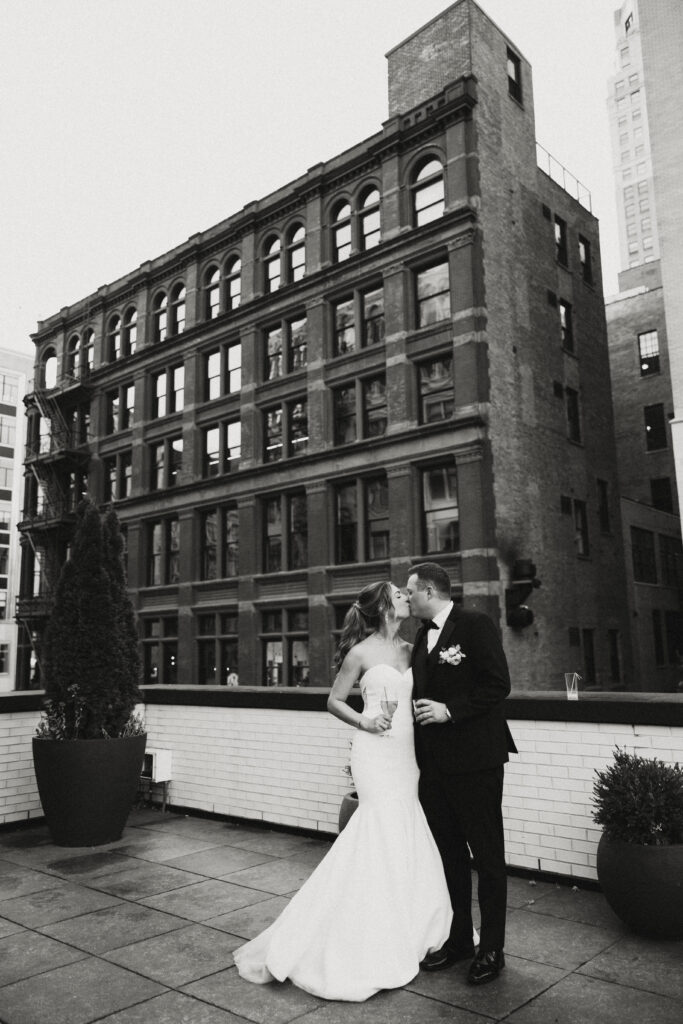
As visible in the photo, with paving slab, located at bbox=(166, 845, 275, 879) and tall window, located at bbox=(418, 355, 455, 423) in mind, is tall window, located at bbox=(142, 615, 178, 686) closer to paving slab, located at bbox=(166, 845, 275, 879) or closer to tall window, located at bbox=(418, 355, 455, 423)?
tall window, located at bbox=(418, 355, 455, 423)

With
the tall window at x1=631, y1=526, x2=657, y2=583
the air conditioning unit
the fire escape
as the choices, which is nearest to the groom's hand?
the air conditioning unit

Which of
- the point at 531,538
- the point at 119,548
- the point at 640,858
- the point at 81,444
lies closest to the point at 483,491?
the point at 531,538

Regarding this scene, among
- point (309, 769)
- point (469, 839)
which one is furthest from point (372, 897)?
point (309, 769)

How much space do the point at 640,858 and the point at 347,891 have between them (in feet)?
6.36

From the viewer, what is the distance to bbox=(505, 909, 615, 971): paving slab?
471cm

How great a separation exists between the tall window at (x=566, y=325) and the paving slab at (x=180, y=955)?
→ 26372 millimetres

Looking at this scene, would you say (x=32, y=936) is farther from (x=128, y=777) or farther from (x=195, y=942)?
(x=128, y=777)

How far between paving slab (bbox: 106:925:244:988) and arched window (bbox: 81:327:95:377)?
1364 inches

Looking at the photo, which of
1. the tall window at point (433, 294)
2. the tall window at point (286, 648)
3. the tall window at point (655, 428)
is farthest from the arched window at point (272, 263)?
the tall window at point (655, 428)

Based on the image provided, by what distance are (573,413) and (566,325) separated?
135 inches

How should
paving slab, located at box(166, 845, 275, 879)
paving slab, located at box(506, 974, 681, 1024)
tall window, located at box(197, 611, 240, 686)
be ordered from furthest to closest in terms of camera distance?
tall window, located at box(197, 611, 240, 686) → paving slab, located at box(166, 845, 275, 879) → paving slab, located at box(506, 974, 681, 1024)

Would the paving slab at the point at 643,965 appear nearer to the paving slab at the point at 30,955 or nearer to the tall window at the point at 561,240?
the paving slab at the point at 30,955

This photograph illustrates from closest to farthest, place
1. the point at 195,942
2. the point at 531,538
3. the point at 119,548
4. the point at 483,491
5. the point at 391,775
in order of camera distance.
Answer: the point at 391,775, the point at 195,942, the point at 119,548, the point at 483,491, the point at 531,538

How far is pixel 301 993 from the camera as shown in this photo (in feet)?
13.9
